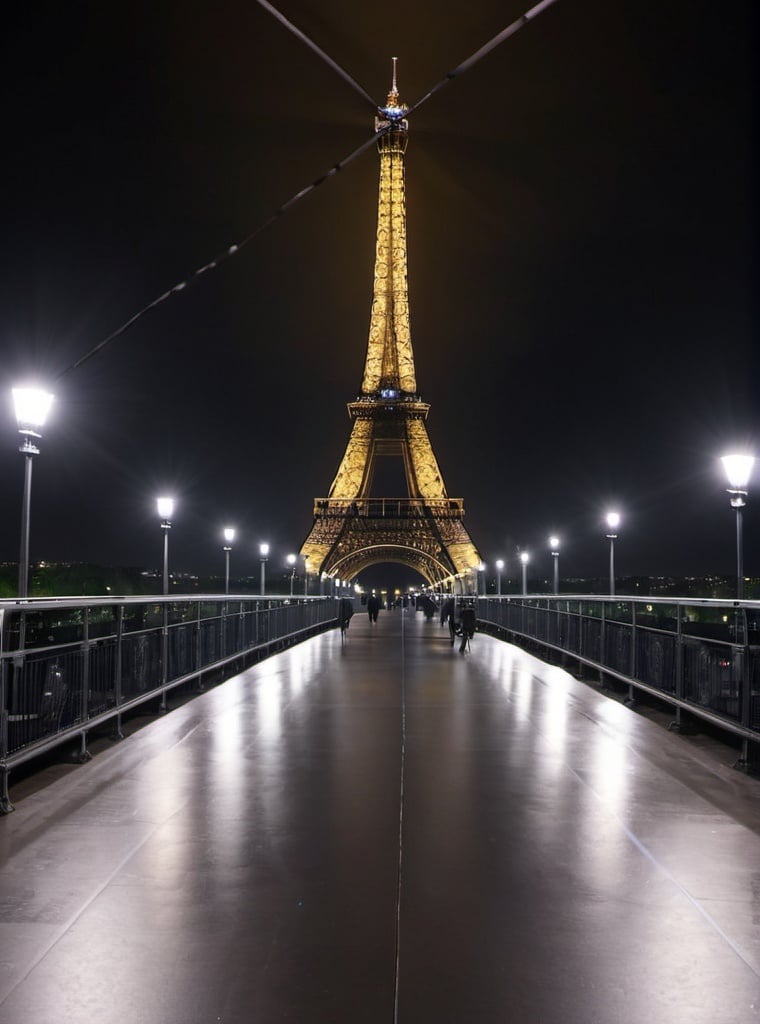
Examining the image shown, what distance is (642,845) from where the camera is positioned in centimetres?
536

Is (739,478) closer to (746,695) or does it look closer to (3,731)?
(746,695)

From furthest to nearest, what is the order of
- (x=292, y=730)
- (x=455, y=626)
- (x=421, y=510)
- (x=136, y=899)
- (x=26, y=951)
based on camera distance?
(x=421, y=510)
(x=455, y=626)
(x=292, y=730)
(x=136, y=899)
(x=26, y=951)

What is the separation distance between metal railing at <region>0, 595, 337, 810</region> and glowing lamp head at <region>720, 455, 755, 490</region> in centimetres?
967

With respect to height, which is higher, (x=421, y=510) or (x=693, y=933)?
(x=421, y=510)

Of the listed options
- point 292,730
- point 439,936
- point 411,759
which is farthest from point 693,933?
point 292,730

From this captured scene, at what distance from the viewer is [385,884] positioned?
4641 millimetres

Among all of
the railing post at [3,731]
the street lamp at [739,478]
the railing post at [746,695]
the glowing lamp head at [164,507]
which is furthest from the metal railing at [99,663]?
the street lamp at [739,478]

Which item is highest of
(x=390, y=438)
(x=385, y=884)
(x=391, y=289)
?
(x=391, y=289)

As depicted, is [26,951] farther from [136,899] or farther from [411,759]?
[411,759]

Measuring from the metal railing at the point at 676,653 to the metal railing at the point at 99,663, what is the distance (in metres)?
5.40

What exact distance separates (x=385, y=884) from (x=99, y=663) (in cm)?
500

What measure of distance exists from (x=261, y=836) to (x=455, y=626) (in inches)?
852

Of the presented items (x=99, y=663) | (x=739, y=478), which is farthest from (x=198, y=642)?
(x=739, y=478)

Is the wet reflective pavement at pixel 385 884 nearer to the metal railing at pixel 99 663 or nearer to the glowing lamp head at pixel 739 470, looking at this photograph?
the metal railing at pixel 99 663
